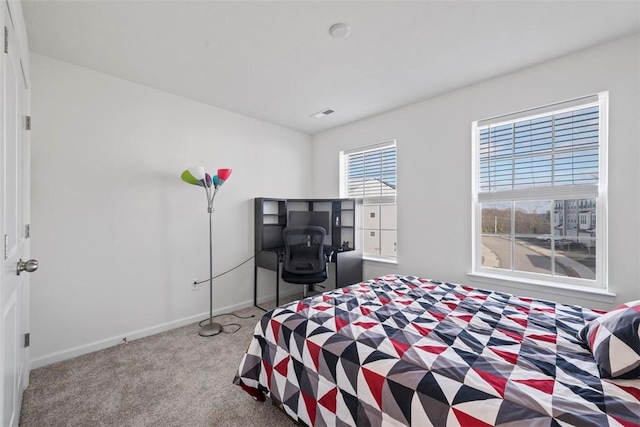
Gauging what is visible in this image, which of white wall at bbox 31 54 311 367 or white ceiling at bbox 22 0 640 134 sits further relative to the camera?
white wall at bbox 31 54 311 367

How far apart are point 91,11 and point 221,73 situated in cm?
96

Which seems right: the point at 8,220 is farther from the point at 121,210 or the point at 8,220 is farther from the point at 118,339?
the point at 118,339

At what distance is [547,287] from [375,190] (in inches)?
82.8

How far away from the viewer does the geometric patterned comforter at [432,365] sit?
0.96 m

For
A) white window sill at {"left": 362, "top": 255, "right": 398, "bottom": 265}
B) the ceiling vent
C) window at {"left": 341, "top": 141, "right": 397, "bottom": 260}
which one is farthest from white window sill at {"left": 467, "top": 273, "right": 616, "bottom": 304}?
the ceiling vent

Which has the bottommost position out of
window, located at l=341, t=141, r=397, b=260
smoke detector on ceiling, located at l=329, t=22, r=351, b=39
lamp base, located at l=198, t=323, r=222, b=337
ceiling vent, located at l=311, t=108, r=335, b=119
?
lamp base, located at l=198, t=323, r=222, b=337

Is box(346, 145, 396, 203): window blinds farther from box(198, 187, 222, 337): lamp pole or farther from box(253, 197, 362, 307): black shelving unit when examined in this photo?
box(198, 187, 222, 337): lamp pole

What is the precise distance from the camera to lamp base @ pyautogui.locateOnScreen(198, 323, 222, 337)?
2814mm

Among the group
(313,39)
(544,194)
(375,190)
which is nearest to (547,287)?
(544,194)

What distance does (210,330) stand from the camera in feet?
9.44

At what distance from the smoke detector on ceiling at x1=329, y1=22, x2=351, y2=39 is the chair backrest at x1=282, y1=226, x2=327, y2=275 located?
74.9 inches

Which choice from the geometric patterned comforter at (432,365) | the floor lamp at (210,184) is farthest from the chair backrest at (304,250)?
the geometric patterned comforter at (432,365)

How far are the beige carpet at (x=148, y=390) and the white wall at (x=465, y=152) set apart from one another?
87.3 inches

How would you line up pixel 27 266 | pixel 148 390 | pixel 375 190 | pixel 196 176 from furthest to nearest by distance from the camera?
pixel 375 190 < pixel 196 176 < pixel 148 390 < pixel 27 266
